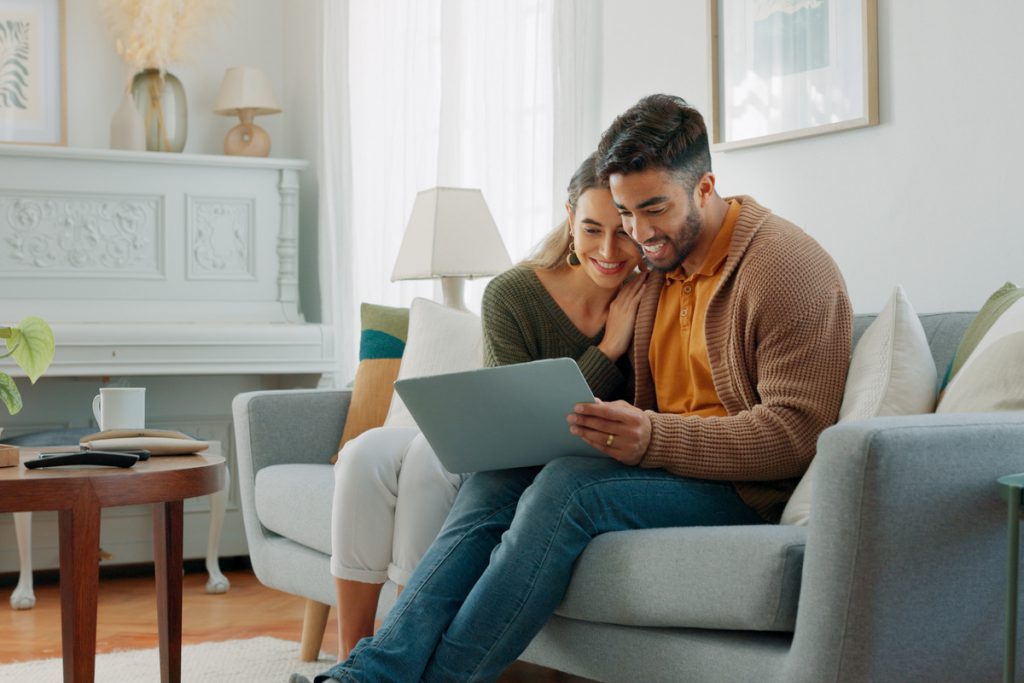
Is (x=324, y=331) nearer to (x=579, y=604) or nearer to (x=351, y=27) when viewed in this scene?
(x=351, y=27)

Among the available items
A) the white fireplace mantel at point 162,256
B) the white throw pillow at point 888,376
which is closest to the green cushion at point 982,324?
the white throw pillow at point 888,376

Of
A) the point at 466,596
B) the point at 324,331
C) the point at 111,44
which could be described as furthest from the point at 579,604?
the point at 111,44

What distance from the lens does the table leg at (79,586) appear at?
6.50 feet

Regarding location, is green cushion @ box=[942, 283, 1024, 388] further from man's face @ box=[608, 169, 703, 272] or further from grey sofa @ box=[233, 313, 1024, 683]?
man's face @ box=[608, 169, 703, 272]

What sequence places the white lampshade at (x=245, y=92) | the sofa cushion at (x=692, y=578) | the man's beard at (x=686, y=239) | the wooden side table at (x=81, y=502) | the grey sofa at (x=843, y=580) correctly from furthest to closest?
1. the white lampshade at (x=245, y=92)
2. the man's beard at (x=686, y=239)
3. the wooden side table at (x=81, y=502)
4. the sofa cushion at (x=692, y=578)
5. the grey sofa at (x=843, y=580)

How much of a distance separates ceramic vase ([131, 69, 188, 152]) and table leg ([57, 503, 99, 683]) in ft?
8.27

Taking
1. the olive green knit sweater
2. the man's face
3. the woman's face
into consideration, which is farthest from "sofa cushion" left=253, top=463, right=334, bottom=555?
the man's face

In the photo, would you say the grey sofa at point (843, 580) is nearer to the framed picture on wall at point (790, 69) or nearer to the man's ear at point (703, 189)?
the man's ear at point (703, 189)

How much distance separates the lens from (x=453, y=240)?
→ 10.5ft

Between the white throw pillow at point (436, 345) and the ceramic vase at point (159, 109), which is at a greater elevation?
the ceramic vase at point (159, 109)

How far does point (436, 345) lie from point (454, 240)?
15.9 inches

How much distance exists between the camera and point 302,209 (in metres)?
4.59

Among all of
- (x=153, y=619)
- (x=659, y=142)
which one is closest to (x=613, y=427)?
(x=659, y=142)

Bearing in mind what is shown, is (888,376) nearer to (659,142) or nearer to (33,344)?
(659,142)
